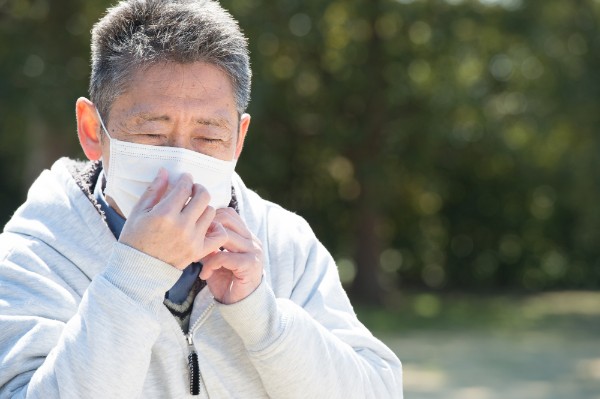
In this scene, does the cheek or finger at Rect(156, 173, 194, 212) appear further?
→ the cheek

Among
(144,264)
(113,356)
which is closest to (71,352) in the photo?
(113,356)

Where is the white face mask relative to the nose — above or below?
below

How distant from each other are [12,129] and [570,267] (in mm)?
11728

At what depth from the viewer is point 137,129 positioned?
2158mm

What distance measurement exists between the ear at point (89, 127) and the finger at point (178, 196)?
0.39 metres

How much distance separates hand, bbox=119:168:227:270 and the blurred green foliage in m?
13.5

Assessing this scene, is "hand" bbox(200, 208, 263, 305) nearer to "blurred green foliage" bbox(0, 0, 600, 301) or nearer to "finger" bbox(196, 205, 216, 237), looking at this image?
A: "finger" bbox(196, 205, 216, 237)

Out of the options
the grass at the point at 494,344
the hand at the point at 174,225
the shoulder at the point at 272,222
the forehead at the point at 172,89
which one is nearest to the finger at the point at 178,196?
the hand at the point at 174,225

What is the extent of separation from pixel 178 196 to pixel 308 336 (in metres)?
0.40

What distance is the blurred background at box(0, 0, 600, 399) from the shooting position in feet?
51.9

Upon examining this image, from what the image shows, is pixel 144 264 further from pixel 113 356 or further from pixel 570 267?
pixel 570 267

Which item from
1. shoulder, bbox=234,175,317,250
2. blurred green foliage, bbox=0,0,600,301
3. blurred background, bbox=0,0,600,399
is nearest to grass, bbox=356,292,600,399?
blurred background, bbox=0,0,600,399

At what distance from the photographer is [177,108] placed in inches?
83.7

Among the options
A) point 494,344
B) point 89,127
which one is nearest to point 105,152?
point 89,127
